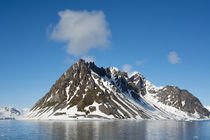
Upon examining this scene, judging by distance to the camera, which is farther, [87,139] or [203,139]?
[203,139]

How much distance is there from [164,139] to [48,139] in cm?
3640

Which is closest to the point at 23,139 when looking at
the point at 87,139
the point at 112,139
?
the point at 87,139

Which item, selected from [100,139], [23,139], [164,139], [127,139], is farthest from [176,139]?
[23,139]

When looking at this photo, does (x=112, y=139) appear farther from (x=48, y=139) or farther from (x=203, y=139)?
(x=203, y=139)

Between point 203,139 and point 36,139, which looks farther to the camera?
point 203,139

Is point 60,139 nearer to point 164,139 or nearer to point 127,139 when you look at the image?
point 127,139

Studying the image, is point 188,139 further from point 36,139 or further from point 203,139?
point 36,139

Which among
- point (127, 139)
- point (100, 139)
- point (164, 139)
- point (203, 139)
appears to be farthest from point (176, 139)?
point (100, 139)

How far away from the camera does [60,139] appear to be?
7900 centimetres

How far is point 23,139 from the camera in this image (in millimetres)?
81438

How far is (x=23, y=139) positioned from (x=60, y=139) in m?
12.2

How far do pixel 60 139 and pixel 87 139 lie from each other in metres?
8.20

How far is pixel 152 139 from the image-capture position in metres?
82.7

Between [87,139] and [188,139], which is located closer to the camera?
[87,139]
